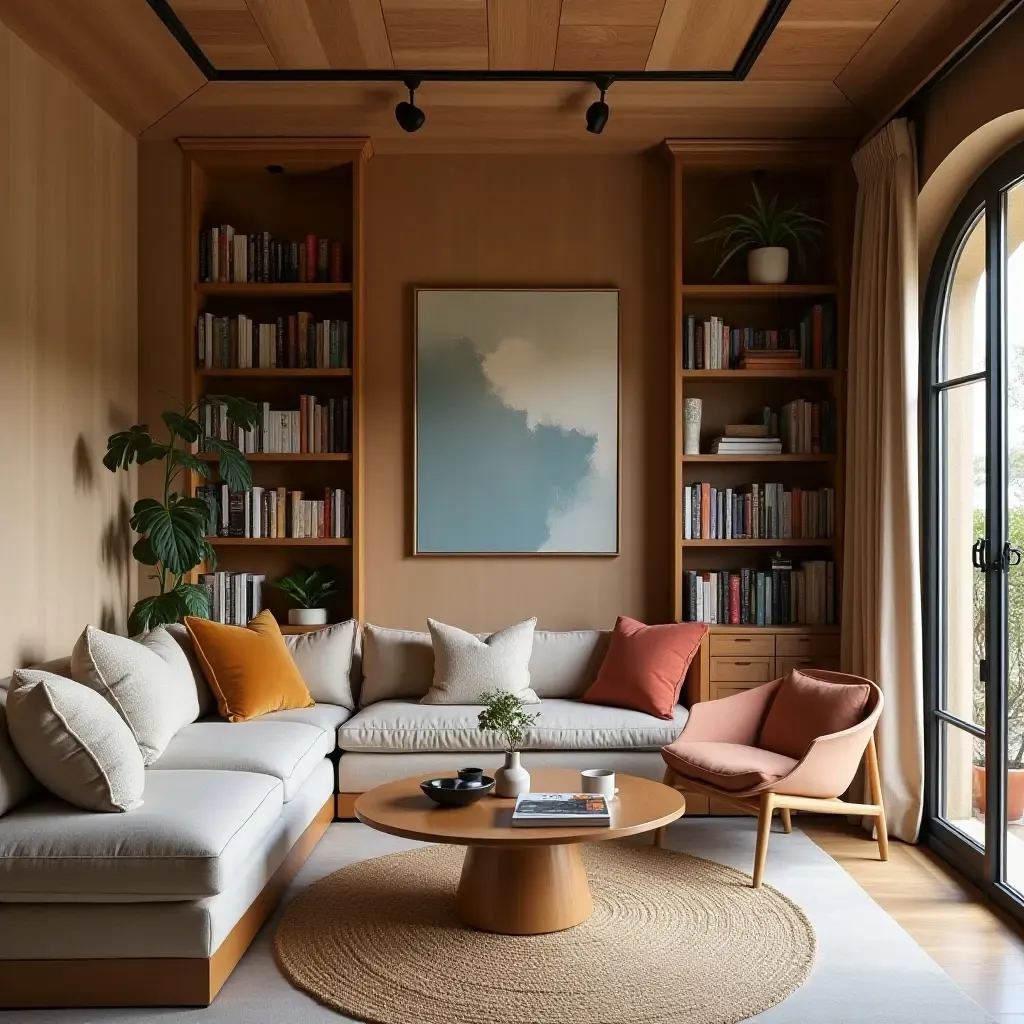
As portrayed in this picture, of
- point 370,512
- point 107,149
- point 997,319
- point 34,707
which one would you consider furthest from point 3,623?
point 997,319

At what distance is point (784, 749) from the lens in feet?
14.3

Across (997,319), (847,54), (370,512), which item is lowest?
(370,512)

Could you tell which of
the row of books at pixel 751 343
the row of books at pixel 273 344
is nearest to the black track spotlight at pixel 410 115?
the row of books at pixel 273 344

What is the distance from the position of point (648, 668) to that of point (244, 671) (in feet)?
5.78

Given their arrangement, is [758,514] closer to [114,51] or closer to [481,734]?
[481,734]

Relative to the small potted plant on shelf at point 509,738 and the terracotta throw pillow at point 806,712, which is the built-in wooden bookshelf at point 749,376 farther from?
the small potted plant on shelf at point 509,738

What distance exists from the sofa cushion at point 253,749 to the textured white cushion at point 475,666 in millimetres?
674

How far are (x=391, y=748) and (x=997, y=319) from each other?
2.92 m

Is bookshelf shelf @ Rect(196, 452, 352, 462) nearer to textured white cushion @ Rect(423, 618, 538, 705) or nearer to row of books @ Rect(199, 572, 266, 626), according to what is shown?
row of books @ Rect(199, 572, 266, 626)

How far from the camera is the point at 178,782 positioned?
3.40 meters

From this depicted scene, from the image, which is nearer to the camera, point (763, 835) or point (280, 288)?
point (763, 835)

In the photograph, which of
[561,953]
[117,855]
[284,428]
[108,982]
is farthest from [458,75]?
[108,982]

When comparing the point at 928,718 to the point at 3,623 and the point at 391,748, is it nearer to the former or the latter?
the point at 391,748

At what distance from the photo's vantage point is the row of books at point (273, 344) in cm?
536
